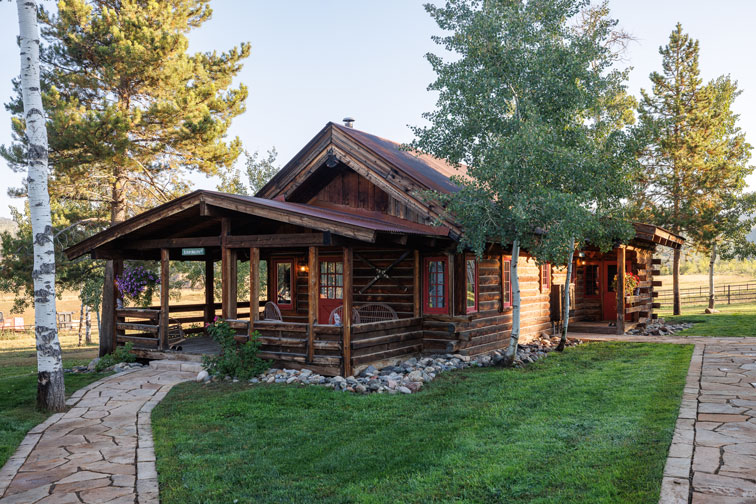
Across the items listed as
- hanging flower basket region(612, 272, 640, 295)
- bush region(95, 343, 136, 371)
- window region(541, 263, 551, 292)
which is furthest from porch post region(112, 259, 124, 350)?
hanging flower basket region(612, 272, 640, 295)

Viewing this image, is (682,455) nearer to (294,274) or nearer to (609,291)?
(294,274)

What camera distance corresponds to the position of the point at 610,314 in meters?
19.1

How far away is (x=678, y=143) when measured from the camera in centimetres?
2359

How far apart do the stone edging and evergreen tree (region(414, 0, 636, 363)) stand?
11.3 ft

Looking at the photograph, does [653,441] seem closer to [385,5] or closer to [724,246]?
[385,5]

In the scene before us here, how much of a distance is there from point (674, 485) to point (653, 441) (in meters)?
1.27

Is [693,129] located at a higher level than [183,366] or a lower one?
higher

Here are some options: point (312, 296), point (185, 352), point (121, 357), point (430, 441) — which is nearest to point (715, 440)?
point (430, 441)

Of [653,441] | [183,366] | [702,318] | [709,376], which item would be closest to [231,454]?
[653,441]

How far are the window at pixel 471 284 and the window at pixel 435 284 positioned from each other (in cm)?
56

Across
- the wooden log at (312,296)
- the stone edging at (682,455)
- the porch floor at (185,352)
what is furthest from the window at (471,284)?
the porch floor at (185,352)

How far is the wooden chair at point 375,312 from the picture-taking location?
12.7 m

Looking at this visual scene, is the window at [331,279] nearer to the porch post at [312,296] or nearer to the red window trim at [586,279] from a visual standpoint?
the porch post at [312,296]

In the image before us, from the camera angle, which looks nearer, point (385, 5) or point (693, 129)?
point (385, 5)
